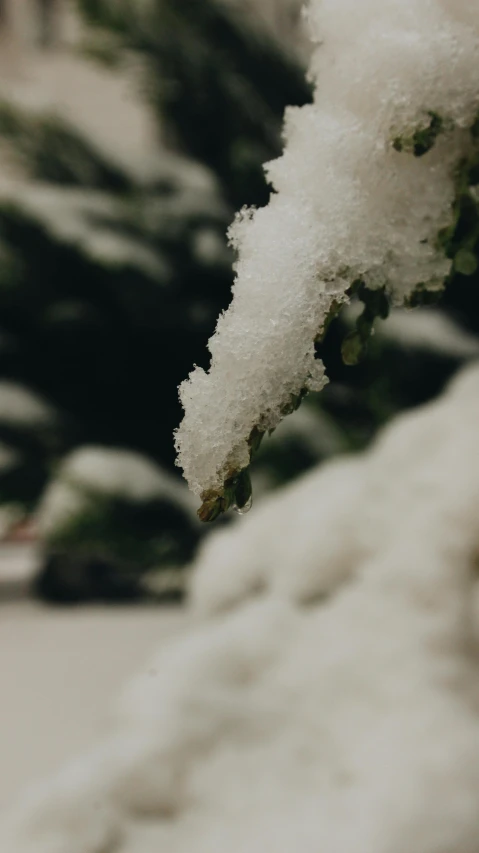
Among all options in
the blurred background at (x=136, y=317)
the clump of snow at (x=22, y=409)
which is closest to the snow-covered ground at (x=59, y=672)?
the blurred background at (x=136, y=317)

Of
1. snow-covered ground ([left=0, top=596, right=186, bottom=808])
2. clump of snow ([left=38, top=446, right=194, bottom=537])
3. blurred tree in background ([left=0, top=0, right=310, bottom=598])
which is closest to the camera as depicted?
snow-covered ground ([left=0, top=596, right=186, bottom=808])

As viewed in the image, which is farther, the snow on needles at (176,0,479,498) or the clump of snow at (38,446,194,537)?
the clump of snow at (38,446,194,537)

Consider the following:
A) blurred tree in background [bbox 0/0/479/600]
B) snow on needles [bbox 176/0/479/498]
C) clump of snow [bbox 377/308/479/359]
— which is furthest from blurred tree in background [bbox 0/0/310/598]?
snow on needles [bbox 176/0/479/498]

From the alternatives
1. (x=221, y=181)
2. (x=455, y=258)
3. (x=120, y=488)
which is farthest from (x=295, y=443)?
(x=455, y=258)

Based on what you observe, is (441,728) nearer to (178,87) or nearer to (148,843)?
(148,843)

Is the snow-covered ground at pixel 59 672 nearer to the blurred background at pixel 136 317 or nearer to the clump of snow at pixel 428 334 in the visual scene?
the blurred background at pixel 136 317

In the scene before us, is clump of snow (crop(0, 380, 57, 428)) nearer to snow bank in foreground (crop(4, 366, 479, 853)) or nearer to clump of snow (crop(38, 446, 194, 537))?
clump of snow (crop(38, 446, 194, 537))

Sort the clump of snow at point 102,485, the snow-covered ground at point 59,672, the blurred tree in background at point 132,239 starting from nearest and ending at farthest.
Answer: the snow-covered ground at point 59,672, the clump of snow at point 102,485, the blurred tree in background at point 132,239
